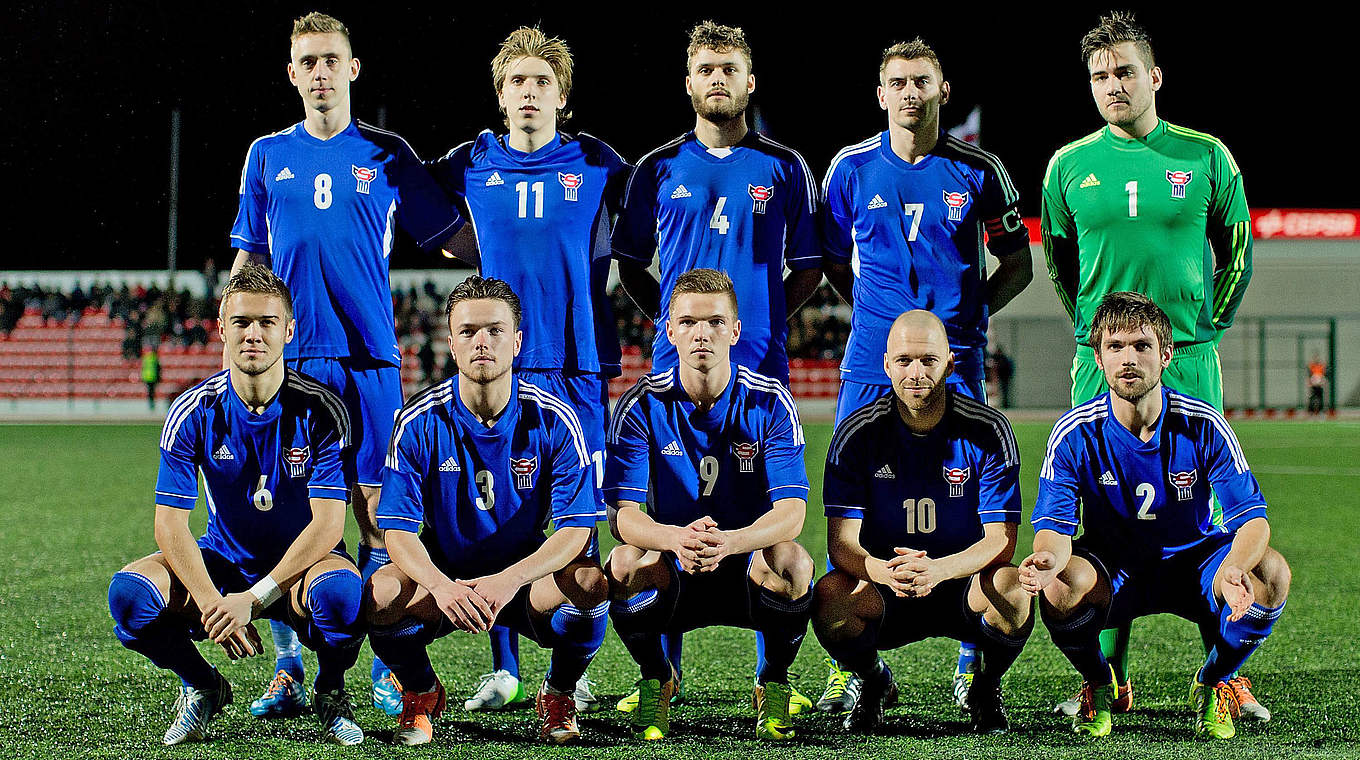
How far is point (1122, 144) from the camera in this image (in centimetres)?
444

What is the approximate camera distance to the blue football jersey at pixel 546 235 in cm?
426

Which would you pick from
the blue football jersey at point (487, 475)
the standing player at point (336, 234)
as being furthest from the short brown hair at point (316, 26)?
the blue football jersey at point (487, 475)

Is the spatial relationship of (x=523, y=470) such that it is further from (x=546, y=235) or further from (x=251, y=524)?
(x=546, y=235)

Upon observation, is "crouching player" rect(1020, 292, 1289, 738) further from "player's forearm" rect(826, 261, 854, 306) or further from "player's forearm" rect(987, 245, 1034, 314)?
"player's forearm" rect(826, 261, 854, 306)

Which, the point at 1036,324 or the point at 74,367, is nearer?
the point at 74,367

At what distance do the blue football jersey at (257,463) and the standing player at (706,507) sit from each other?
0.93 m

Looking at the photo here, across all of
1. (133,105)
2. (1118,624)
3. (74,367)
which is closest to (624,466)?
(1118,624)

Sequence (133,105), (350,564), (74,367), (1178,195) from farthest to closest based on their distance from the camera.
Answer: (133,105) < (74,367) < (1178,195) < (350,564)

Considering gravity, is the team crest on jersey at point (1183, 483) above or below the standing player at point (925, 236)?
below

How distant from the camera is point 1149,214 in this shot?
434 cm

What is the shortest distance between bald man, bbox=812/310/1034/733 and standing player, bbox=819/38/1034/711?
527 mm

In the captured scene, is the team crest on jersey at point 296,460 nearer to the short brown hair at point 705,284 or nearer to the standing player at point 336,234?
the standing player at point 336,234

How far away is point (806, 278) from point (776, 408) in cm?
84

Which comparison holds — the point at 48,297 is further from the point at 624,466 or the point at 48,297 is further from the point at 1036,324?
the point at 624,466
